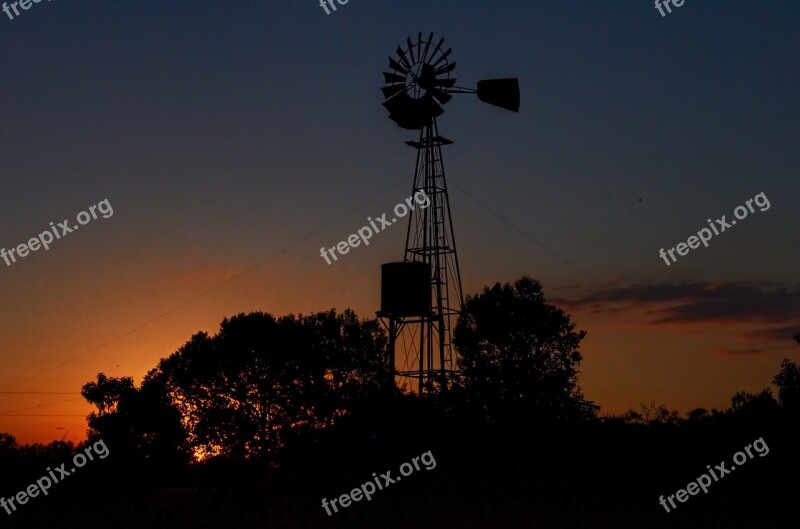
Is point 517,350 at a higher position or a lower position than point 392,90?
lower

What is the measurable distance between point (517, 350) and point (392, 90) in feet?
73.1

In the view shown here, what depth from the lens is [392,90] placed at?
42938mm

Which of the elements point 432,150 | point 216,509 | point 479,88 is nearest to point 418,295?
point 432,150

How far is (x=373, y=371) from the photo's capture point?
6644 centimetres

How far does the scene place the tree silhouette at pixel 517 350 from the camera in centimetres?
5728

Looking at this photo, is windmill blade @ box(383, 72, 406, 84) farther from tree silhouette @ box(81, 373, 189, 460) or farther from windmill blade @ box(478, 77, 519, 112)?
tree silhouette @ box(81, 373, 189, 460)

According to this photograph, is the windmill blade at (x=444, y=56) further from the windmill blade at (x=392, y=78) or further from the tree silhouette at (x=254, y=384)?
the tree silhouette at (x=254, y=384)

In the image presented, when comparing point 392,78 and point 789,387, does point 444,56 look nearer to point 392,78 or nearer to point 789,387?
point 392,78

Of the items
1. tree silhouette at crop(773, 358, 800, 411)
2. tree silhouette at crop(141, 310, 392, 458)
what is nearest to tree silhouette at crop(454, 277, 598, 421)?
tree silhouette at crop(141, 310, 392, 458)

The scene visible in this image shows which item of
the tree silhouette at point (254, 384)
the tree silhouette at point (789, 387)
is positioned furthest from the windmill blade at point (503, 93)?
the tree silhouette at point (254, 384)

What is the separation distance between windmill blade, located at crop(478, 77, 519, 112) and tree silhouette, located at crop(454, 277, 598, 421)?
21.1m

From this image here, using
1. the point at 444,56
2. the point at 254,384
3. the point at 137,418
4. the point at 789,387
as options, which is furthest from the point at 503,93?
the point at 137,418

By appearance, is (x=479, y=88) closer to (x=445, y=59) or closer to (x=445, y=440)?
(x=445, y=59)

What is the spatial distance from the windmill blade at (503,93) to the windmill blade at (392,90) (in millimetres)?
4126
